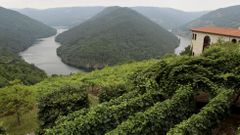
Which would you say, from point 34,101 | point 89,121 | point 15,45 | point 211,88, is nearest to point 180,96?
point 211,88

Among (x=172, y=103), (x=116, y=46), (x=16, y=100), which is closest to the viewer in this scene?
(x=172, y=103)

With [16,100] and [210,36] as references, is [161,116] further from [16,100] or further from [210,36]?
[210,36]

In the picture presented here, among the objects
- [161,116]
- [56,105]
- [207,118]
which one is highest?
[207,118]

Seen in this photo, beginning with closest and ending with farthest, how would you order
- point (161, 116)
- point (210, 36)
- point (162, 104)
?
point (161, 116)
point (162, 104)
point (210, 36)

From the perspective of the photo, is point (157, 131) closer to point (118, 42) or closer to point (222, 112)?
point (222, 112)

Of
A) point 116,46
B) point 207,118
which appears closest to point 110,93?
point 207,118

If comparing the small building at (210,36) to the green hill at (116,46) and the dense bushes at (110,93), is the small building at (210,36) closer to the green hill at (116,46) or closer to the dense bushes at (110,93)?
the dense bushes at (110,93)

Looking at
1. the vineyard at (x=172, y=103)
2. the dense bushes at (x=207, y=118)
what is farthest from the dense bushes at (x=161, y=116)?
the dense bushes at (x=207, y=118)

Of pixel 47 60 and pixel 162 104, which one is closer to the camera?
pixel 162 104
